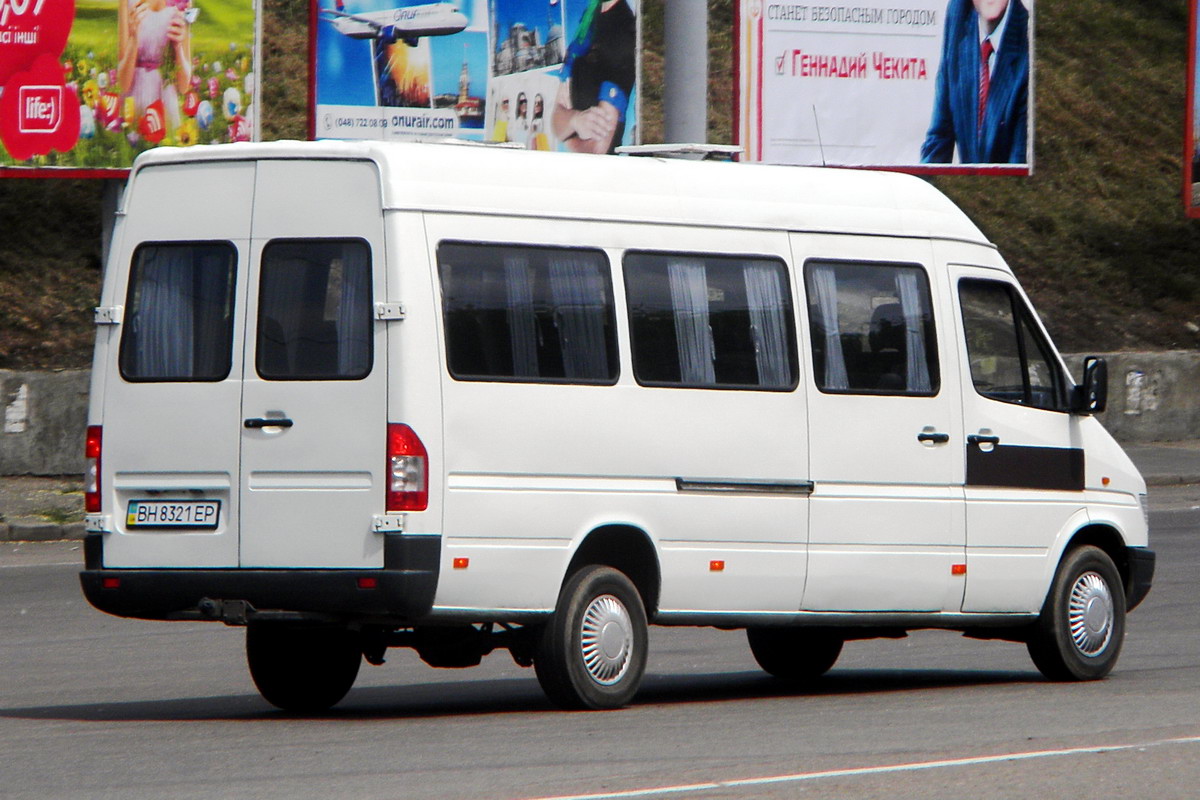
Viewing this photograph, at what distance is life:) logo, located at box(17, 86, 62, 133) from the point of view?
2297 cm

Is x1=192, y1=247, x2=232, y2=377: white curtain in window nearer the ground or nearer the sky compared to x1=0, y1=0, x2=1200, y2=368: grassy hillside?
nearer the ground

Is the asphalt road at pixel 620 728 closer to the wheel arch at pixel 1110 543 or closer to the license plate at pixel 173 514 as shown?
the wheel arch at pixel 1110 543

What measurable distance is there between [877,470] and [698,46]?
29.8ft

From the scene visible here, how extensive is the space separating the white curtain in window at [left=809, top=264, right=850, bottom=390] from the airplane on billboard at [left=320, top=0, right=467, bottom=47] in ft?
47.4

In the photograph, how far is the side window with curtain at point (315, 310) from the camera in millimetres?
9125

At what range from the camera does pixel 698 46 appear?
62.2 feet

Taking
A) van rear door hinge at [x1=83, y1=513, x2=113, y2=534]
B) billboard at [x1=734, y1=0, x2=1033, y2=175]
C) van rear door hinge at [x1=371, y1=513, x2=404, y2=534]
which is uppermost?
billboard at [x1=734, y1=0, x2=1033, y2=175]

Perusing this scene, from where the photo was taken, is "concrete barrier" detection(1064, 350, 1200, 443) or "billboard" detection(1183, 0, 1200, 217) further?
"billboard" detection(1183, 0, 1200, 217)

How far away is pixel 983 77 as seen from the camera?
88.7 ft

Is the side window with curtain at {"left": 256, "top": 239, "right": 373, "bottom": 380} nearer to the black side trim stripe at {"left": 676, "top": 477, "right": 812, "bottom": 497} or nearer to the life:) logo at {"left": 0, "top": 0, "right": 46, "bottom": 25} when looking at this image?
the black side trim stripe at {"left": 676, "top": 477, "right": 812, "bottom": 497}

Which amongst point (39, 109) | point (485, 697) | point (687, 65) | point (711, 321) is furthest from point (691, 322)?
point (39, 109)

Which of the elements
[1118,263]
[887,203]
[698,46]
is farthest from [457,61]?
[887,203]

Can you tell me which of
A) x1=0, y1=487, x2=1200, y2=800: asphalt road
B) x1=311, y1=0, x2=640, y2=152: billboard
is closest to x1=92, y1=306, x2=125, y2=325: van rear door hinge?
x1=0, y1=487, x2=1200, y2=800: asphalt road

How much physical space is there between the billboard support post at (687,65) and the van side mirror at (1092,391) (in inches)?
317
